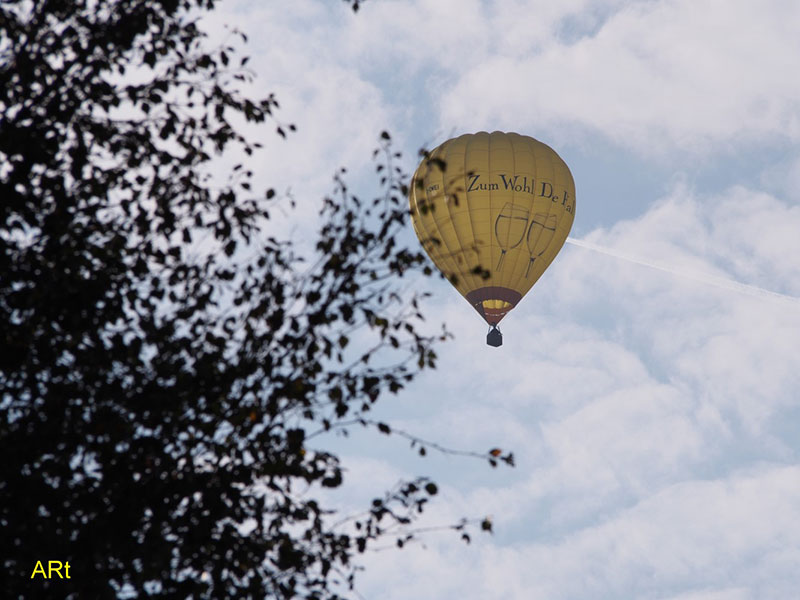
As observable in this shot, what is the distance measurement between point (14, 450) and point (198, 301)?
2903mm

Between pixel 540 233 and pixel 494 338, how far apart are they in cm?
461

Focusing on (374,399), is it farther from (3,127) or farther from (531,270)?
(531,270)

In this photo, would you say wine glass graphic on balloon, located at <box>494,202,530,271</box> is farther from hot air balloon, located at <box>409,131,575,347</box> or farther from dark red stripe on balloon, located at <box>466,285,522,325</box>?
dark red stripe on balloon, located at <box>466,285,522,325</box>

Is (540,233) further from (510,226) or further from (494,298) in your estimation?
(494,298)

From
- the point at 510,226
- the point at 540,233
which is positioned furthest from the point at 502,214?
the point at 540,233

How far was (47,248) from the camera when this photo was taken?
1455cm

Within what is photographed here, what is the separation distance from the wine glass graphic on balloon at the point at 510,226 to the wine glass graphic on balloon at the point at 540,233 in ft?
1.53

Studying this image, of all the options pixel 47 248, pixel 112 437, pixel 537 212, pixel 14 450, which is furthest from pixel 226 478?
pixel 537 212

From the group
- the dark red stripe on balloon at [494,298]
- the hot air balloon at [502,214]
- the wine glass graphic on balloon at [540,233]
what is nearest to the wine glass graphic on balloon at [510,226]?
the hot air balloon at [502,214]

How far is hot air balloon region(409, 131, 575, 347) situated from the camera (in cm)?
5003

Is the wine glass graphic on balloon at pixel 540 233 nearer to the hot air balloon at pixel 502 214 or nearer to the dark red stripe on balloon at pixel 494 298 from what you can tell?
the hot air balloon at pixel 502 214

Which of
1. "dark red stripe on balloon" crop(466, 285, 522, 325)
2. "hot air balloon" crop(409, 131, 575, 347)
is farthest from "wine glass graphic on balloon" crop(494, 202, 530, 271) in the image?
"dark red stripe on balloon" crop(466, 285, 522, 325)

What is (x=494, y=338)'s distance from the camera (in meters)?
51.5

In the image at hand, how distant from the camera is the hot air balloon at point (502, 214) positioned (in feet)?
164
